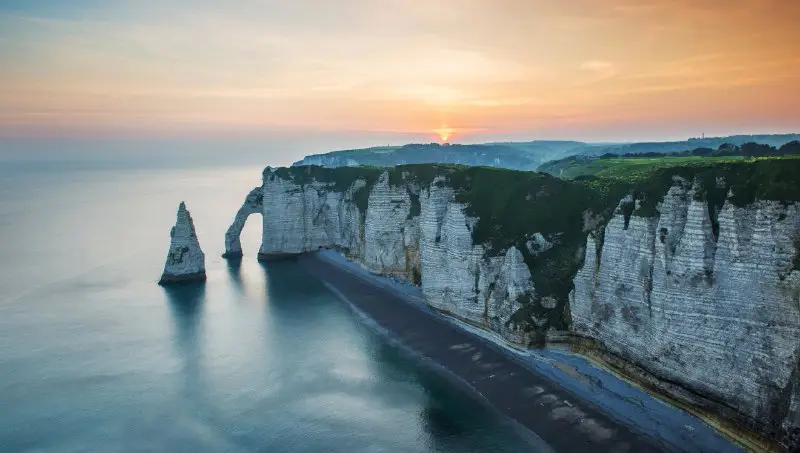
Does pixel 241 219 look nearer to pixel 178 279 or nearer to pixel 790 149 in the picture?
pixel 178 279

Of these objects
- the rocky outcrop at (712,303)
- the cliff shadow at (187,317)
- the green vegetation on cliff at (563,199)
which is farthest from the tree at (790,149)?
the cliff shadow at (187,317)

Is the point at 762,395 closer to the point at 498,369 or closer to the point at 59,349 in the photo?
the point at 498,369

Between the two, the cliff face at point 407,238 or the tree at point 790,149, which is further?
the tree at point 790,149

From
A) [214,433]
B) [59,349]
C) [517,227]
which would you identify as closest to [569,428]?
[517,227]

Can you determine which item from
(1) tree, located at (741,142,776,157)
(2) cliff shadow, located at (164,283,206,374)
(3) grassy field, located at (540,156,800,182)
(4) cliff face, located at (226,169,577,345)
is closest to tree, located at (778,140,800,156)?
(1) tree, located at (741,142,776,157)

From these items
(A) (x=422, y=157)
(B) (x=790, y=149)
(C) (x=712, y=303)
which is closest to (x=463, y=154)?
(A) (x=422, y=157)

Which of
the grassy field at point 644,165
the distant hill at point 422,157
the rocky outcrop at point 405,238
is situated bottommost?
the rocky outcrop at point 405,238

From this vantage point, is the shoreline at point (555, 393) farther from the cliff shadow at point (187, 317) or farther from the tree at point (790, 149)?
the tree at point (790, 149)
